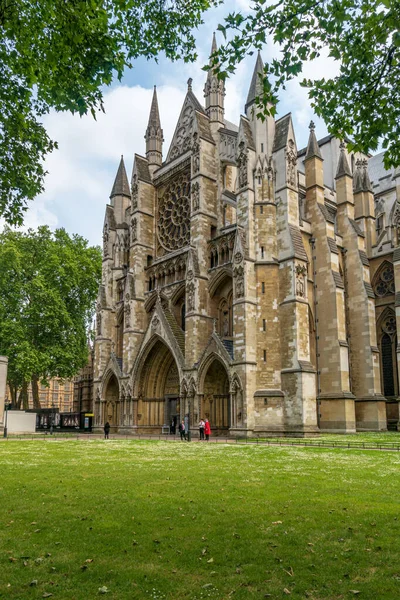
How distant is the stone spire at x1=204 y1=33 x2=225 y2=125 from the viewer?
40.2 metres

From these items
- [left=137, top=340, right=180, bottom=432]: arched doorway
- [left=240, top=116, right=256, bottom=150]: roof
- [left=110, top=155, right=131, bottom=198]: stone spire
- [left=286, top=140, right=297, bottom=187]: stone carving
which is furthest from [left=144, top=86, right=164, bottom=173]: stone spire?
[left=137, top=340, right=180, bottom=432]: arched doorway

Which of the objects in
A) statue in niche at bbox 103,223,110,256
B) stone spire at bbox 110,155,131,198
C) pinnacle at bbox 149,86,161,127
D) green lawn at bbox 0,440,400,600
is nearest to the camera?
green lawn at bbox 0,440,400,600

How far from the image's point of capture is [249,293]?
31375 millimetres

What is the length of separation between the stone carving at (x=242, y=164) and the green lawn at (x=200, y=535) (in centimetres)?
2331

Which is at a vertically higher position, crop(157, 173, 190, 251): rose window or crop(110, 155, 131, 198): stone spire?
crop(110, 155, 131, 198): stone spire

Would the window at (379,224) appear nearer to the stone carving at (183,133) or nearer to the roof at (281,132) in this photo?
the roof at (281,132)

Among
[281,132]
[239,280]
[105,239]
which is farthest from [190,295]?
[105,239]

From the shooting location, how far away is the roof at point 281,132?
110ft

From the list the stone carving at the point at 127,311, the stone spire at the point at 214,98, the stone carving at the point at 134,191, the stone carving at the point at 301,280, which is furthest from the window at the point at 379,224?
the stone carving at the point at 127,311

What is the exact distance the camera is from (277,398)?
1195 inches

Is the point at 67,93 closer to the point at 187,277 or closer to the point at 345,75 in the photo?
the point at 345,75

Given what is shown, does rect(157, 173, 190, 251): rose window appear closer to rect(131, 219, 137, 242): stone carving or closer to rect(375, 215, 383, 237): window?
rect(131, 219, 137, 242): stone carving

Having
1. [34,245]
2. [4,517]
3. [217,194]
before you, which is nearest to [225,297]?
[217,194]

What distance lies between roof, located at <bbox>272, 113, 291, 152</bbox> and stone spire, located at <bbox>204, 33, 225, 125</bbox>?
264 inches
